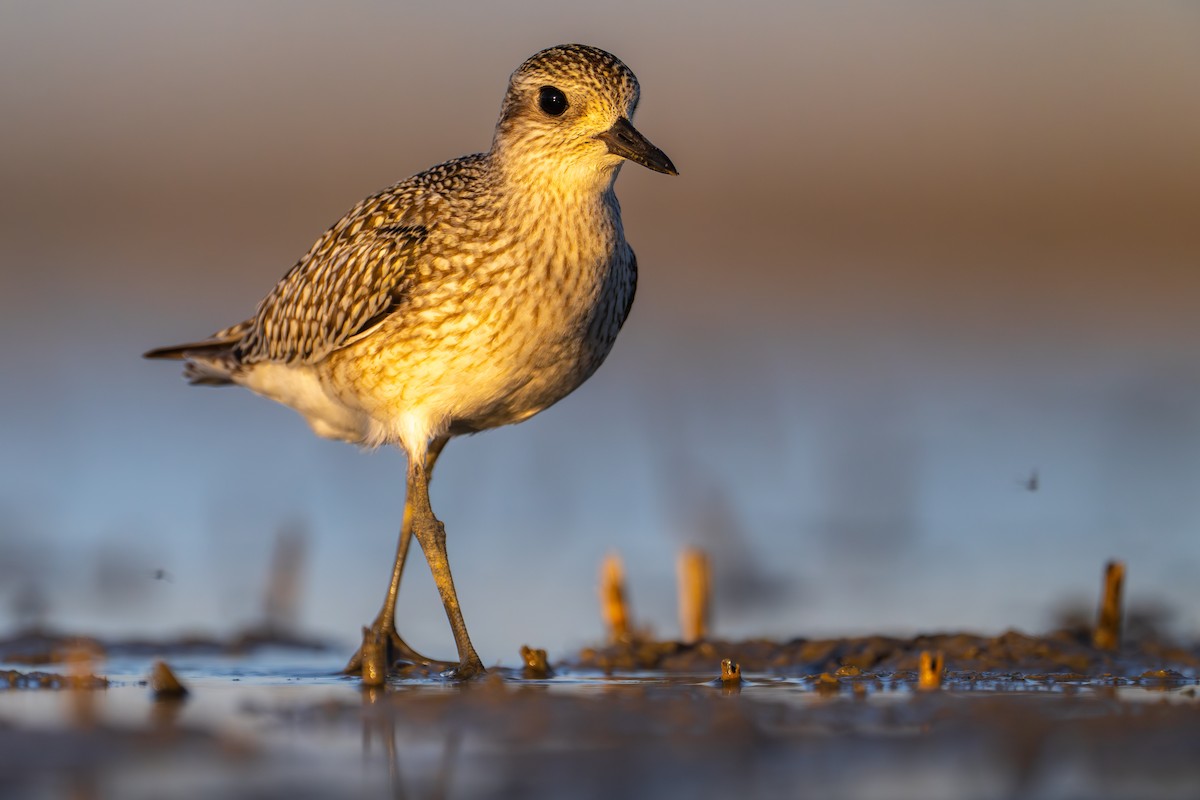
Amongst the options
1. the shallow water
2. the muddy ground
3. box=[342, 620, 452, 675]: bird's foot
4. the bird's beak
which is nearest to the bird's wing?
the bird's beak

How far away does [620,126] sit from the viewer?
307 inches

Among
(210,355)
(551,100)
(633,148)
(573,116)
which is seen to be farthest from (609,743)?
(210,355)

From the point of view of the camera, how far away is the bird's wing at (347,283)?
26.3 feet

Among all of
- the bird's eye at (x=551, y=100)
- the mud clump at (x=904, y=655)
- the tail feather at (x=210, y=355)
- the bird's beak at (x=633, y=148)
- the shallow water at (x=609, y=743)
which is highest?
the bird's eye at (x=551, y=100)

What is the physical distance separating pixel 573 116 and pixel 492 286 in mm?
839

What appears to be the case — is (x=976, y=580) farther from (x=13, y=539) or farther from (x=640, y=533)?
(x=13, y=539)

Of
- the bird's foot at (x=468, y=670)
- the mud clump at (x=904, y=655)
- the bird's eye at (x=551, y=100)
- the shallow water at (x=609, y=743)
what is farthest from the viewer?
the bird's eye at (x=551, y=100)

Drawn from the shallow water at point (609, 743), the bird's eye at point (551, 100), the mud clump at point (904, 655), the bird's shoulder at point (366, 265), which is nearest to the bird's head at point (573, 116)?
the bird's eye at point (551, 100)

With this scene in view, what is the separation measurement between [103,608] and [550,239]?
10.3 feet

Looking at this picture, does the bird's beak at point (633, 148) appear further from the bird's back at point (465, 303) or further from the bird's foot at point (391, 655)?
the bird's foot at point (391, 655)

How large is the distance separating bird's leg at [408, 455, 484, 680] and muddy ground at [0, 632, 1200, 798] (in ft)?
0.90

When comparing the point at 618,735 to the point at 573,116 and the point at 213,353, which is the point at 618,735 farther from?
the point at 213,353

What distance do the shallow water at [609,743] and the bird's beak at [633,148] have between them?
237 centimetres

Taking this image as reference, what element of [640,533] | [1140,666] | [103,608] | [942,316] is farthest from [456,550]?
[942,316]
